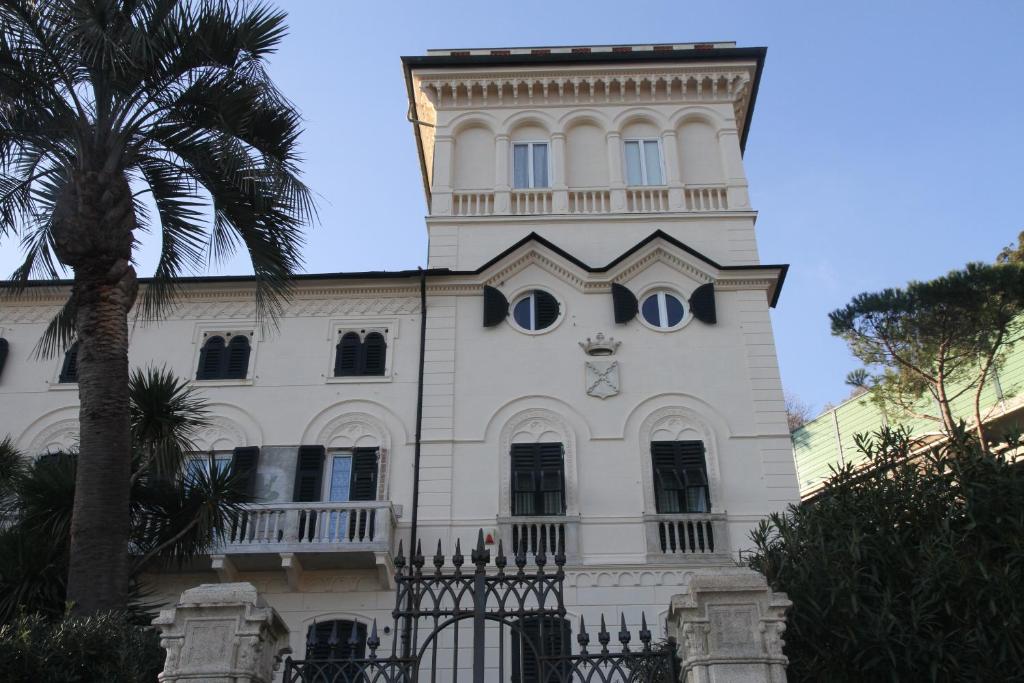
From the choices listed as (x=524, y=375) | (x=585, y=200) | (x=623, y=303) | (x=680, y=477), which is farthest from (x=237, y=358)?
(x=680, y=477)

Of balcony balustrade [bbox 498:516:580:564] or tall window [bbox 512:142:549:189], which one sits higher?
tall window [bbox 512:142:549:189]

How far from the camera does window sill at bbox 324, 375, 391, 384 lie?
23.1 metres

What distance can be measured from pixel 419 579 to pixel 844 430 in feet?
91.2

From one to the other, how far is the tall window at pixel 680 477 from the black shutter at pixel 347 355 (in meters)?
6.85

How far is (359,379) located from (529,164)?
25.3 ft

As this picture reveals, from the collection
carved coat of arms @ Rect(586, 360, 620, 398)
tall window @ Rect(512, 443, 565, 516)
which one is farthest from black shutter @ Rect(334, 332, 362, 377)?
carved coat of arms @ Rect(586, 360, 620, 398)

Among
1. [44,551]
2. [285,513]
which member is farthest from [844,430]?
[44,551]

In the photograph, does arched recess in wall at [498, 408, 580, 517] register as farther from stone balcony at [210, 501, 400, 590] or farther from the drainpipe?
stone balcony at [210, 501, 400, 590]

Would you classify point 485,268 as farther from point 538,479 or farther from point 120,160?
point 120,160

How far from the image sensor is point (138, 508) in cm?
1655

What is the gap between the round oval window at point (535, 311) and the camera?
23.8 m

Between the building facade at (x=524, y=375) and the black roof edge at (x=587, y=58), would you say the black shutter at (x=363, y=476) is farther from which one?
the black roof edge at (x=587, y=58)

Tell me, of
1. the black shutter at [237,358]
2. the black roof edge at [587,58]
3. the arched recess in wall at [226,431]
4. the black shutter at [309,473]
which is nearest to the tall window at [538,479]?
the black shutter at [309,473]

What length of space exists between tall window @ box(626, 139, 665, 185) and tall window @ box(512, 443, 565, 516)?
8.10 metres
